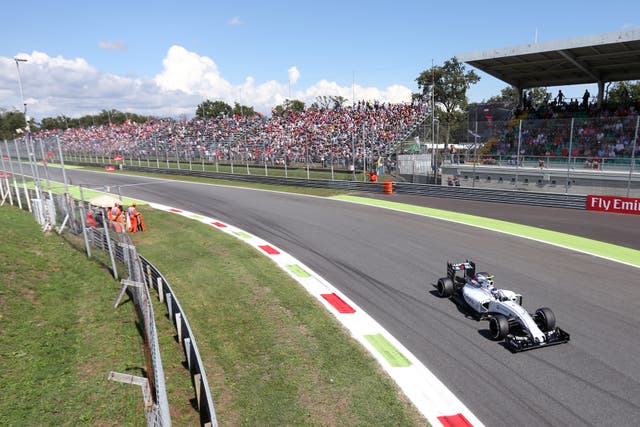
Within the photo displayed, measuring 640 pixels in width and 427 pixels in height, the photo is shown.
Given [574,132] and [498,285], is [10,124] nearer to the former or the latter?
[574,132]

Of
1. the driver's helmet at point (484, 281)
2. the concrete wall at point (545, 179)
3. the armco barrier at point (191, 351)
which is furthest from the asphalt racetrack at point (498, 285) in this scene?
the armco barrier at point (191, 351)

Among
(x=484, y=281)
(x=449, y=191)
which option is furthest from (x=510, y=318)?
(x=449, y=191)

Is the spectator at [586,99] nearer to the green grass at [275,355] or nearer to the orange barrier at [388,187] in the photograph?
the orange barrier at [388,187]

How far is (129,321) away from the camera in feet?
28.2

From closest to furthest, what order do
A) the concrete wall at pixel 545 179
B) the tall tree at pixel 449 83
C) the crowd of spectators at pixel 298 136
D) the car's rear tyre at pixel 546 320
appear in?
the car's rear tyre at pixel 546 320, the concrete wall at pixel 545 179, the crowd of spectators at pixel 298 136, the tall tree at pixel 449 83

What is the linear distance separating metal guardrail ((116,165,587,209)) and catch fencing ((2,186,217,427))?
558 inches

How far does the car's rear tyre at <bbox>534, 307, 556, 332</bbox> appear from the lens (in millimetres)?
7012

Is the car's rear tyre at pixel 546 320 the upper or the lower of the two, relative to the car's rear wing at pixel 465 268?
lower

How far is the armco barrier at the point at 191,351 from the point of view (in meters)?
4.98

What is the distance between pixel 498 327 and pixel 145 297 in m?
5.72

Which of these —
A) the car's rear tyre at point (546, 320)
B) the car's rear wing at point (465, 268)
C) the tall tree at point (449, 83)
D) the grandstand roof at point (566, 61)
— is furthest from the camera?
the tall tree at point (449, 83)

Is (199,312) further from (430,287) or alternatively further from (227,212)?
(227,212)

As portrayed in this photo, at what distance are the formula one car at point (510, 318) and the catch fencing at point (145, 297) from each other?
4940mm

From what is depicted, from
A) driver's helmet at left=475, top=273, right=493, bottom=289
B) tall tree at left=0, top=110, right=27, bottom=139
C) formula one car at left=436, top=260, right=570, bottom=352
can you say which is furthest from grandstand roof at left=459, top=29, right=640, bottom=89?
tall tree at left=0, top=110, right=27, bottom=139
